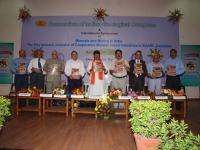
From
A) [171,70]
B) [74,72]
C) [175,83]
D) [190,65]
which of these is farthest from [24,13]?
[190,65]

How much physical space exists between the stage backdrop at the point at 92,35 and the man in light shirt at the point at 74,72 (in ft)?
5.46

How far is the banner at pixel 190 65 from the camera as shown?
267 inches

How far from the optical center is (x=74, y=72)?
4.86m

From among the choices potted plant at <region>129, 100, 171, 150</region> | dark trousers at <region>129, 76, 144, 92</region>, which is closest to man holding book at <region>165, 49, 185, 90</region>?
dark trousers at <region>129, 76, 144, 92</region>

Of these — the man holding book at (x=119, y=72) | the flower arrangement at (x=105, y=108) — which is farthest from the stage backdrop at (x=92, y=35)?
the flower arrangement at (x=105, y=108)

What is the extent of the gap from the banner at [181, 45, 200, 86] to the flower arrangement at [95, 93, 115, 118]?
4256mm

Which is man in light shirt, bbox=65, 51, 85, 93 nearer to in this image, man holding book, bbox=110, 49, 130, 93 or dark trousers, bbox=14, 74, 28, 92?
man holding book, bbox=110, 49, 130, 93

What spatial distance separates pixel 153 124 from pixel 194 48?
639cm

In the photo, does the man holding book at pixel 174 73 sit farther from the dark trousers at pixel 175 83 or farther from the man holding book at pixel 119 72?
the man holding book at pixel 119 72

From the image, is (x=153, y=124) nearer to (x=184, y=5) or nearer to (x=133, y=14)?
(x=133, y=14)

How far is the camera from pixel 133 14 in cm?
670

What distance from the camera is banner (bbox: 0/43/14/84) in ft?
22.6

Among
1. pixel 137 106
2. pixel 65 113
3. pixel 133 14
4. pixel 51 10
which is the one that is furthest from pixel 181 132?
pixel 51 10

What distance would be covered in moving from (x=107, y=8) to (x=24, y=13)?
3.33 meters
